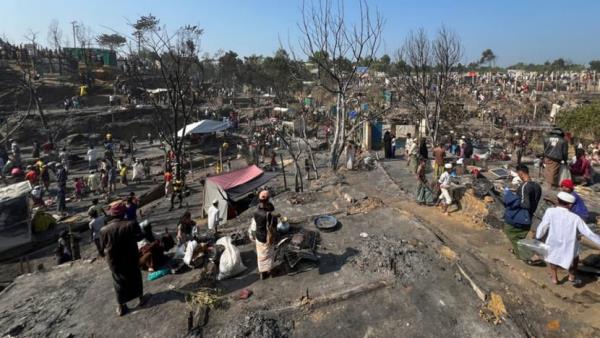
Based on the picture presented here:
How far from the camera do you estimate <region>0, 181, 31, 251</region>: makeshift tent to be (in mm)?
9930

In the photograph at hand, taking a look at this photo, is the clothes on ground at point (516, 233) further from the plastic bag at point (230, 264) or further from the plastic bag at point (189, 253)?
the plastic bag at point (189, 253)

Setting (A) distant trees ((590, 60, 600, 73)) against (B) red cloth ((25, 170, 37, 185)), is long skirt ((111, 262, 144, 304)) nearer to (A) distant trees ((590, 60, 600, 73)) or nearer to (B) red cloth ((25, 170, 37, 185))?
(B) red cloth ((25, 170, 37, 185))

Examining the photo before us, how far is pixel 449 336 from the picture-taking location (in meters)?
4.20

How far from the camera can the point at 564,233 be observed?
4.71m

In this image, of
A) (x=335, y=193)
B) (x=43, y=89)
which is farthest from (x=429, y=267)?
(x=43, y=89)

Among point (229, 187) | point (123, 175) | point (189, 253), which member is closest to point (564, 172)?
point (229, 187)

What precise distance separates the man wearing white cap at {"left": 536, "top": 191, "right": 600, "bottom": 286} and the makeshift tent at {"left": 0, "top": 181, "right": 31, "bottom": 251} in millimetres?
12354

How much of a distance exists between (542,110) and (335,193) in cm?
3230

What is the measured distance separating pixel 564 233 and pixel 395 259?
2.25m

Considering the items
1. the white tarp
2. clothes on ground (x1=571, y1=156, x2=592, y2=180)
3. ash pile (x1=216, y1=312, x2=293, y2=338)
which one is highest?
the white tarp

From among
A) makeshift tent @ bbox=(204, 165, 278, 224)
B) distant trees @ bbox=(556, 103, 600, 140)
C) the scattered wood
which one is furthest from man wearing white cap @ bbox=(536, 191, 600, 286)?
distant trees @ bbox=(556, 103, 600, 140)

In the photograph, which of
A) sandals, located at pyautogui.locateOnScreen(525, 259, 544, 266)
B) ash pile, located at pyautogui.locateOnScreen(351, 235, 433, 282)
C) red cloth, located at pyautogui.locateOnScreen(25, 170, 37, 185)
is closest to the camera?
ash pile, located at pyautogui.locateOnScreen(351, 235, 433, 282)

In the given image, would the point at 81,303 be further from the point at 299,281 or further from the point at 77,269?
the point at 299,281

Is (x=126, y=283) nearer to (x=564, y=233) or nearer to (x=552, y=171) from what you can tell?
(x=564, y=233)
